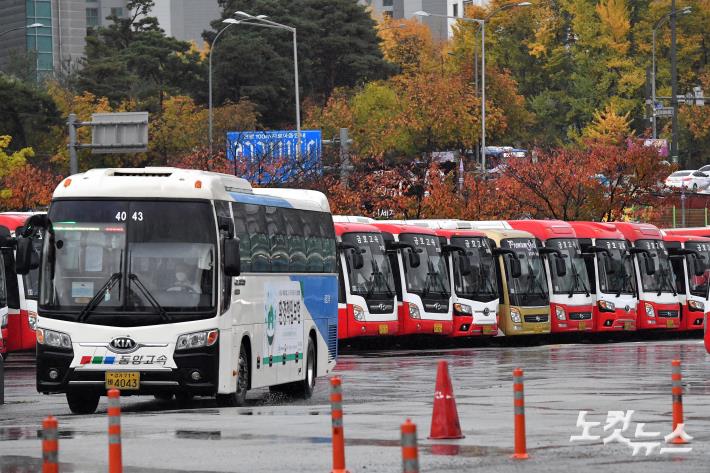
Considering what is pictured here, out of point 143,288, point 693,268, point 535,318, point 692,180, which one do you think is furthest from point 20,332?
point 692,180

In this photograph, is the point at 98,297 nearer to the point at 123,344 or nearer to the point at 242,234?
the point at 123,344

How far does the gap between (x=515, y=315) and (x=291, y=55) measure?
59.4 meters

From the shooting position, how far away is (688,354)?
1487 inches

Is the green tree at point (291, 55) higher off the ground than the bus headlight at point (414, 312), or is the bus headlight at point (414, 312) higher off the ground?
the green tree at point (291, 55)

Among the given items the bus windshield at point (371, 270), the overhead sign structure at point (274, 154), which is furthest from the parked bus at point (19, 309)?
the overhead sign structure at point (274, 154)

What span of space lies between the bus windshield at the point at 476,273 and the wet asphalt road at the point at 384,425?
12.6m

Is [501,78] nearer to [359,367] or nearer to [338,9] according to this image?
[338,9]

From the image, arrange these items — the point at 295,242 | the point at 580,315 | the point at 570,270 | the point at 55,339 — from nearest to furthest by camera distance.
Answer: the point at 55,339, the point at 295,242, the point at 580,315, the point at 570,270

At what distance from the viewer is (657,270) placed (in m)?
52.2

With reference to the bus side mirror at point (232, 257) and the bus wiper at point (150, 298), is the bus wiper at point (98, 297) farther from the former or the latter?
the bus side mirror at point (232, 257)

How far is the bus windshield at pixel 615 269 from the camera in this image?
4991cm

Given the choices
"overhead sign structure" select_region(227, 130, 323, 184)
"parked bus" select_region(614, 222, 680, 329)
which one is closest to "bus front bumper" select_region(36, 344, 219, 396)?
"parked bus" select_region(614, 222, 680, 329)

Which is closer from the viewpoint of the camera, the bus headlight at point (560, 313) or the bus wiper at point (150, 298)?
the bus wiper at point (150, 298)

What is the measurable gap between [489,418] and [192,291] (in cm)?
402
